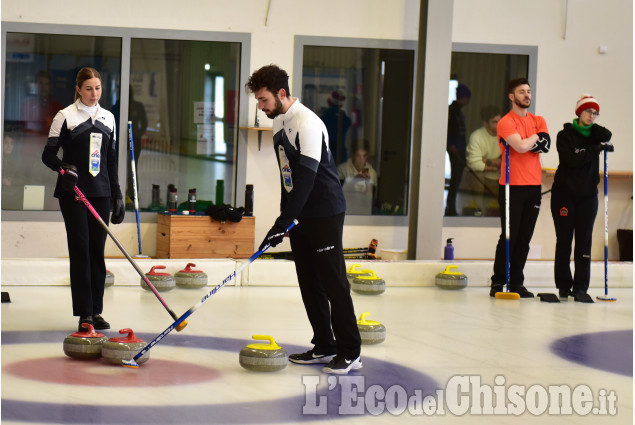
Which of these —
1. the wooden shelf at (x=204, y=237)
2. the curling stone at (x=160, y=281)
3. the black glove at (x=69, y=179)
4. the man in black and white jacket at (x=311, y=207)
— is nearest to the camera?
the man in black and white jacket at (x=311, y=207)

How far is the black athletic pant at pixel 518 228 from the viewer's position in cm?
716

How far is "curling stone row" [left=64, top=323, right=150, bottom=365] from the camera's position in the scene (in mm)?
4426

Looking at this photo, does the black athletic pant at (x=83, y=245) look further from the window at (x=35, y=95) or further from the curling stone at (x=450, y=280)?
the window at (x=35, y=95)

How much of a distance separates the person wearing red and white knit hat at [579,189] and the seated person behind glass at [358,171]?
8.81 feet

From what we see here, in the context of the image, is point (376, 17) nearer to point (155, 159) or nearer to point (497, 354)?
point (155, 159)

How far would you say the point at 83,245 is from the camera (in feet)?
16.9

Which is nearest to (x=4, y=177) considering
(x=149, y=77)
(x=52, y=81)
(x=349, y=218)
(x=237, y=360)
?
(x=52, y=81)

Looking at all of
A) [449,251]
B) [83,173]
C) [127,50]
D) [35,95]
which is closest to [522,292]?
[449,251]

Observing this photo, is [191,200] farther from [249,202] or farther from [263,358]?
[263,358]

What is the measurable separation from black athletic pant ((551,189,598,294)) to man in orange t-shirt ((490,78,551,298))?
184 mm

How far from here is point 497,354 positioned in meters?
5.08

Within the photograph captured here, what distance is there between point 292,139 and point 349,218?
16.6 feet

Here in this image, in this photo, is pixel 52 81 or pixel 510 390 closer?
pixel 510 390

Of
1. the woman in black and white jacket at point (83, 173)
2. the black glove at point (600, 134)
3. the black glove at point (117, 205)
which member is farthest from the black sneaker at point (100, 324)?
the black glove at point (600, 134)
